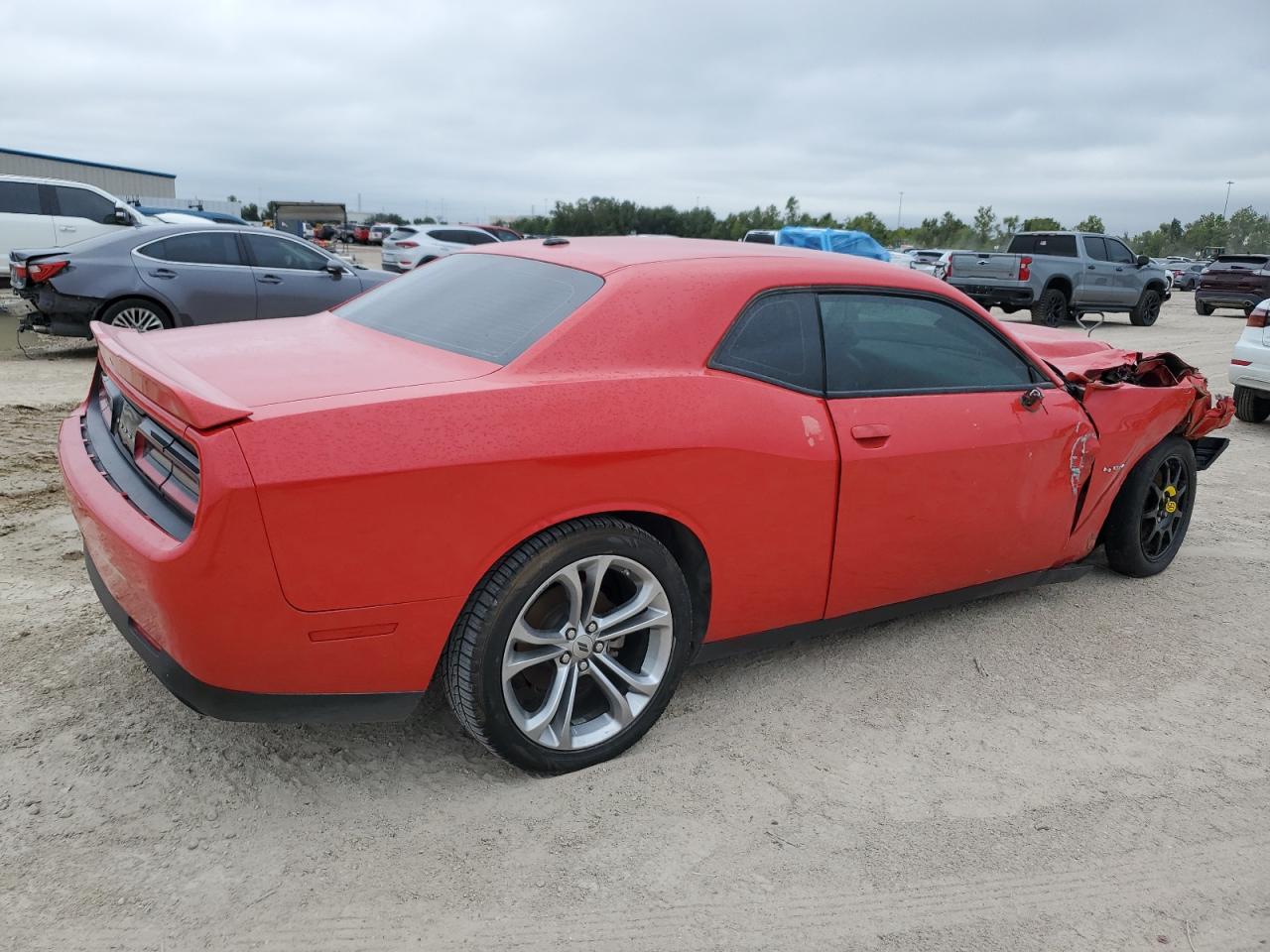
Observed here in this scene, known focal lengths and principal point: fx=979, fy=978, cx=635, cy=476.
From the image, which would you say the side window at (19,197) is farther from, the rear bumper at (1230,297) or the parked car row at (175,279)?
the rear bumper at (1230,297)

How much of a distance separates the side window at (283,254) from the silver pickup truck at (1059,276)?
11329mm

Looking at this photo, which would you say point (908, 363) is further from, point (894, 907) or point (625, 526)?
point (894, 907)

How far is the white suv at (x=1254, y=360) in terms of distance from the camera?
830 cm

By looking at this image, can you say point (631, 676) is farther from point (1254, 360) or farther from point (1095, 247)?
point (1095, 247)

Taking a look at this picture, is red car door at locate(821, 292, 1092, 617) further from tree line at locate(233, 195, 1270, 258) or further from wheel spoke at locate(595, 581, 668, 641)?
tree line at locate(233, 195, 1270, 258)

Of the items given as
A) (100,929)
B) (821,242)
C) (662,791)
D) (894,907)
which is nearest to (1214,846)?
(894,907)

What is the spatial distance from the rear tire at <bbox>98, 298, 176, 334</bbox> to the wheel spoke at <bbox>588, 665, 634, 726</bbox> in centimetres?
794

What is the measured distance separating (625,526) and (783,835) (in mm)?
942

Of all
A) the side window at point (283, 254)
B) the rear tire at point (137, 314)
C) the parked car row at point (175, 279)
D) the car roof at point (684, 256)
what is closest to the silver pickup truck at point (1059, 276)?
the side window at point (283, 254)

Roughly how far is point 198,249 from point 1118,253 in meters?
16.3

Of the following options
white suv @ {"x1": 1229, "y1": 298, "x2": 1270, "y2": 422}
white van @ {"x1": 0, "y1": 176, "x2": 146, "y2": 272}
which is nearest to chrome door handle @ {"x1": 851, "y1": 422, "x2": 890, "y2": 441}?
white suv @ {"x1": 1229, "y1": 298, "x2": 1270, "y2": 422}

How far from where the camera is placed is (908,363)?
354 cm

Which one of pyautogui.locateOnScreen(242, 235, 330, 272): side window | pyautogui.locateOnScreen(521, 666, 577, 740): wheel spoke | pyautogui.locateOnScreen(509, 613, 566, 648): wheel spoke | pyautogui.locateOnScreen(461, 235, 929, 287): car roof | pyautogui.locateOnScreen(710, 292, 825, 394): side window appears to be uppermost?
pyautogui.locateOnScreen(461, 235, 929, 287): car roof

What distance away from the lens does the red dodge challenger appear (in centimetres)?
233
